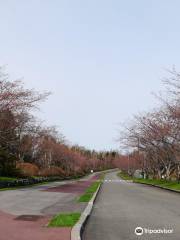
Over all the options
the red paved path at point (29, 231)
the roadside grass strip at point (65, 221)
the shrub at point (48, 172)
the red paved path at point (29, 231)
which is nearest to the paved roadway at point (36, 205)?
the roadside grass strip at point (65, 221)

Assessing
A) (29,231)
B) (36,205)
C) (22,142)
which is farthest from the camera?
(22,142)

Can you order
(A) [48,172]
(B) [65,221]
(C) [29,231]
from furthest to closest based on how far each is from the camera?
(A) [48,172]
(B) [65,221]
(C) [29,231]

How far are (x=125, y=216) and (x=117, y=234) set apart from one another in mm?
4748

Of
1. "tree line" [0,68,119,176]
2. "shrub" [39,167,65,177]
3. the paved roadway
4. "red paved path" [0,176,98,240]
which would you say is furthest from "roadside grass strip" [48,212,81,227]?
"shrub" [39,167,65,177]

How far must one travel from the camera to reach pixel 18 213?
17.0 m

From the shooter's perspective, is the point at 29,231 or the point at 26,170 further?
the point at 26,170

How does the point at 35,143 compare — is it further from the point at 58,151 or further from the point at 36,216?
the point at 36,216

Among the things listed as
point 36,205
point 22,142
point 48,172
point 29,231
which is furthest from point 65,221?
point 48,172

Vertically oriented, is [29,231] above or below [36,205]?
below

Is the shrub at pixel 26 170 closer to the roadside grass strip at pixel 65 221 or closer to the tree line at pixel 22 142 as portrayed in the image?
the tree line at pixel 22 142

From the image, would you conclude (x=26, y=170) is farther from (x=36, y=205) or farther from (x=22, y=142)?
(x=36, y=205)

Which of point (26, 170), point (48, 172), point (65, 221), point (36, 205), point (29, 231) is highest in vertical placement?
point (48, 172)

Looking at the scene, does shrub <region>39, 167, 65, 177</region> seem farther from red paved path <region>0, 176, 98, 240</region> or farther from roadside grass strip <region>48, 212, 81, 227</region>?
red paved path <region>0, 176, 98, 240</region>

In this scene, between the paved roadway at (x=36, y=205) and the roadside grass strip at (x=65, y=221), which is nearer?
the roadside grass strip at (x=65, y=221)
